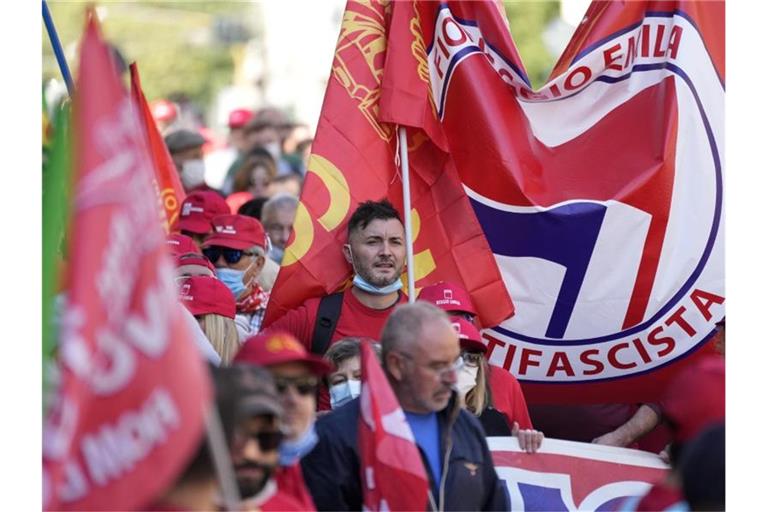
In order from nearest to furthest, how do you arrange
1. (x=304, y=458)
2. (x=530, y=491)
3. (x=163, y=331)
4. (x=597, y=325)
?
1. (x=163, y=331)
2. (x=304, y=458)
3. (x=530, y=491)
4. (x=597, y=325)

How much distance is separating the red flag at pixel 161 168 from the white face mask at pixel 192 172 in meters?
1.06

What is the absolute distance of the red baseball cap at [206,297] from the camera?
680 centimetres

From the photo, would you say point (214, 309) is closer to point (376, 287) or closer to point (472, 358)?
point (376, 287)

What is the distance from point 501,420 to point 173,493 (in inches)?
102

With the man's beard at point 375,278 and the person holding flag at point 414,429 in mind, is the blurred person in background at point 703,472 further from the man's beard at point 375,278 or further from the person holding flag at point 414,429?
the man's beard at point 375,278

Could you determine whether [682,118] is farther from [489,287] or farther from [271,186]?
[271,186]

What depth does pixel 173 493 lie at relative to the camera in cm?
382

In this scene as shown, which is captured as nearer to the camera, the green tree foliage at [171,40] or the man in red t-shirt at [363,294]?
the man in red t-shirt at [363,294]

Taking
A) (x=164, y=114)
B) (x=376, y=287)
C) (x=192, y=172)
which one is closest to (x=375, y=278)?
(x=376, y=287)

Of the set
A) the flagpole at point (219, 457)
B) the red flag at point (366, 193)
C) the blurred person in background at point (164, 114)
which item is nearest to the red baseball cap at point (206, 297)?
the red flag at point (366, 193)

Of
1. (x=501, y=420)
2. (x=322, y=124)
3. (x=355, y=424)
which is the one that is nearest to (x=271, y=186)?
(x=322, y=124)

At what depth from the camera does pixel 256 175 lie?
11492 millimetres

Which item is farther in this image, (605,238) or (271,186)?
(271,186)

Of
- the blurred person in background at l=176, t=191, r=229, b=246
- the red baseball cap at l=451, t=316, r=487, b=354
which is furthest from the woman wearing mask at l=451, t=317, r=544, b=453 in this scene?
the blurred person in background at l=176, t=191, r=229, b=246
